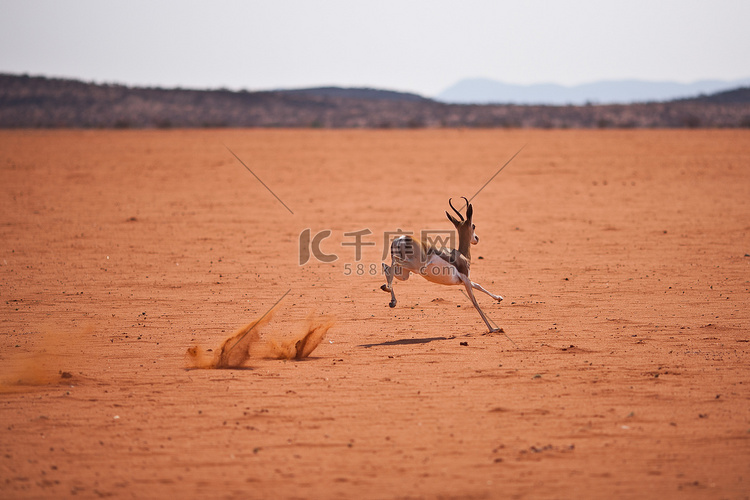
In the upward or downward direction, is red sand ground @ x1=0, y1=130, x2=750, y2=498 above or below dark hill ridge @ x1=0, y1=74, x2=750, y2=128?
below

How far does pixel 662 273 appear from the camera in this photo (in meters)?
12.7

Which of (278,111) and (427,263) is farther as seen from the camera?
(278,111)

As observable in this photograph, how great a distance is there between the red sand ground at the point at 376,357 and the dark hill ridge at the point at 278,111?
37477 millimetres

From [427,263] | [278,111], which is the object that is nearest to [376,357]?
[427,263]

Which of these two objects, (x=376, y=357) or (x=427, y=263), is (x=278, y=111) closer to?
(x=427, y=263)

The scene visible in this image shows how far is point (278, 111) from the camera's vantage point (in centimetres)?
6925

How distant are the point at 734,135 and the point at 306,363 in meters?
38.8

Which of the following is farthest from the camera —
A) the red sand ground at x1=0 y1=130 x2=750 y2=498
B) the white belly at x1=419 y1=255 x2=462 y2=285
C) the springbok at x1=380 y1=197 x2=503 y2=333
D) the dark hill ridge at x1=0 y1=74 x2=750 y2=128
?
the dark hill ridge at x1=0 y1=74 x2=750 y2=128

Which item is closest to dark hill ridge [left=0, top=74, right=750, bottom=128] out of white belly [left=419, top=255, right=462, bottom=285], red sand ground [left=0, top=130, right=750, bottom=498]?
red sand ground [left=0, top=130, right=750, bottom=498]

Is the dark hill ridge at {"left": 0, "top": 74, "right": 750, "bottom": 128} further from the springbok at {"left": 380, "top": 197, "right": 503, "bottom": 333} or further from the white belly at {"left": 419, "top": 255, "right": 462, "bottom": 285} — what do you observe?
the white belly at {"left": 419, "top": 255, "right": 462, "bottom": 285}

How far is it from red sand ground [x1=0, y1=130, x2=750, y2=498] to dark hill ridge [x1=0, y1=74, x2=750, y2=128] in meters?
37.5

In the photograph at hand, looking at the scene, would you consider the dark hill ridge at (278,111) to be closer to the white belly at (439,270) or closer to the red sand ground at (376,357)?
the red sand ground at (376,357)

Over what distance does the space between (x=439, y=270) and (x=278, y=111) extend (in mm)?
62704

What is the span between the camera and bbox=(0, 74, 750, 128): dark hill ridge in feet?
187
